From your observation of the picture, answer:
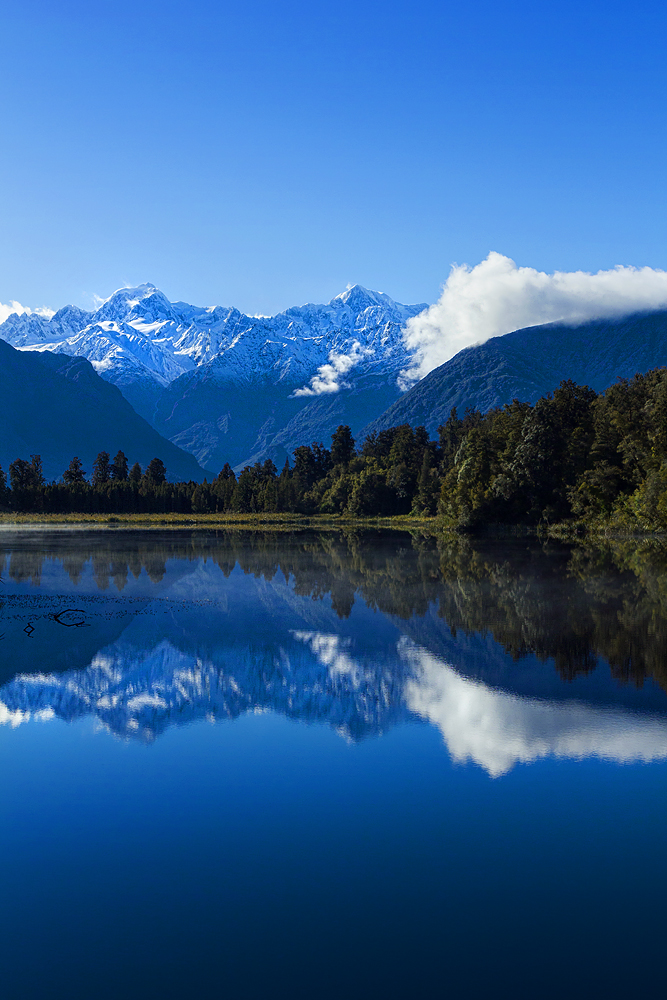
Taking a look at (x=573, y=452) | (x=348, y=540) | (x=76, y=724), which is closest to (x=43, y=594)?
(x=76, y=724)

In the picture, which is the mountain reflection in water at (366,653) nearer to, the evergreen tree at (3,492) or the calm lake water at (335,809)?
the calm lake water at (335,809)

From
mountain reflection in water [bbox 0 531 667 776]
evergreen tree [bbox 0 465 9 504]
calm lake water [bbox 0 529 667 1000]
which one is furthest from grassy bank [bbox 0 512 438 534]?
calm lake water [bbox 0 529 667 1000]

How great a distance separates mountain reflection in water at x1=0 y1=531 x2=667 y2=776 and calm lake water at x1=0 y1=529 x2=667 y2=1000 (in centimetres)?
12

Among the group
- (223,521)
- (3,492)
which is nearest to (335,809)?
(223,521)

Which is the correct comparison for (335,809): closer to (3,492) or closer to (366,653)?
(366,653)

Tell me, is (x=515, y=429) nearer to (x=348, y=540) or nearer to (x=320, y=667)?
(x=348, y=540)

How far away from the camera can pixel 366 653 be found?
2475 centimetres

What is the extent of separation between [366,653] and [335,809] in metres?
12.2

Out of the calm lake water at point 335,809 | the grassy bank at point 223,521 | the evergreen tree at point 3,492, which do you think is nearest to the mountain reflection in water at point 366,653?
the calm lake water at point 335,809

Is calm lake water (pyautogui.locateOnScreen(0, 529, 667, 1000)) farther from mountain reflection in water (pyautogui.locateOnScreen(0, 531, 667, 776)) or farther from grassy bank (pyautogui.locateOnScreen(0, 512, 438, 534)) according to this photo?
grassy bank (pyautogui.locateOnScreen(0, 512, 438, 534))

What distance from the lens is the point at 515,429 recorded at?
10756 cm

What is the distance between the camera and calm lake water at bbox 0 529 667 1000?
28.1 feet

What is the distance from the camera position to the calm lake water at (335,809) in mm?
8578

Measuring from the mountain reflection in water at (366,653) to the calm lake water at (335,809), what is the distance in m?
0.12
